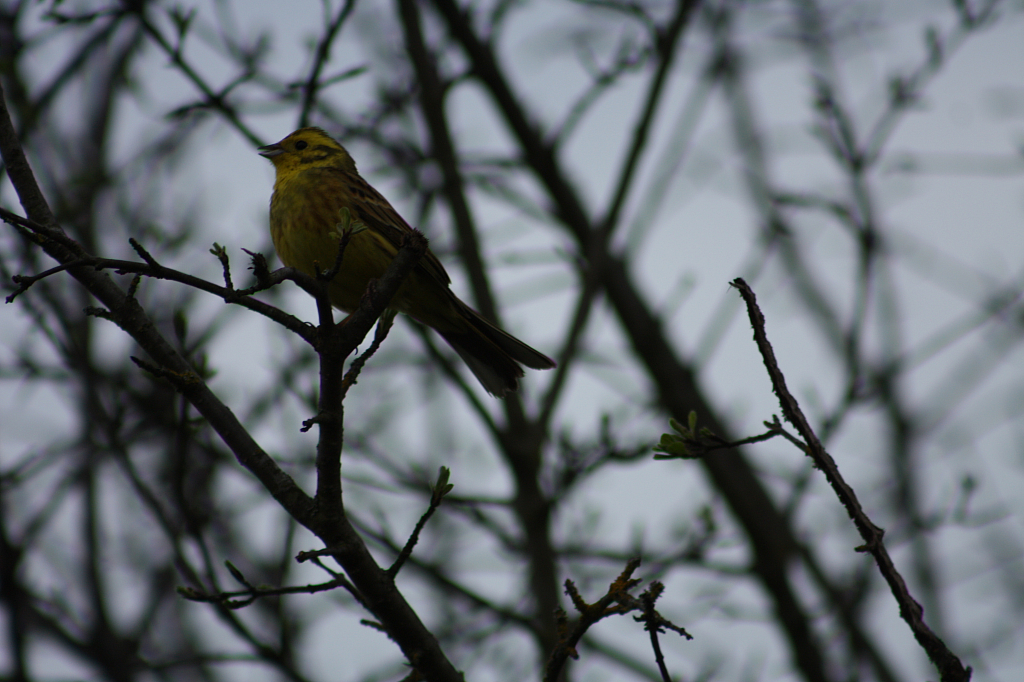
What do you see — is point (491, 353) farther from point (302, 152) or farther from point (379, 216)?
point (302, 152)

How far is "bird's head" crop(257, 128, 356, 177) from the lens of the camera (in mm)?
5980

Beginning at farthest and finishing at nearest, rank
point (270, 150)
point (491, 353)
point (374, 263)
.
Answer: point (270, 150) < point (491, 353) < point (374, 263)

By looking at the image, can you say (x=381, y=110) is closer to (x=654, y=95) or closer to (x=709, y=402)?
(x=654, y=95)

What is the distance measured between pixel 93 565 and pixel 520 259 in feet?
13.1

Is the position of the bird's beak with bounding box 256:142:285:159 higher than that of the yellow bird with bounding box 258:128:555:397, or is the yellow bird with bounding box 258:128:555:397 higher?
the bird's beak with bounding box 256:142:285:159

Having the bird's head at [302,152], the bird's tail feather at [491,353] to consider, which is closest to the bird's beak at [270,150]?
the bird's head at [302,152]

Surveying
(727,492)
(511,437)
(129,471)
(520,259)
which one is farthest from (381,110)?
(727,492)

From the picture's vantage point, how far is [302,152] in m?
6.07

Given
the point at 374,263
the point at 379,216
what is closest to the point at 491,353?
the point at 374,263

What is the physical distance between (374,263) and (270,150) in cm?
160

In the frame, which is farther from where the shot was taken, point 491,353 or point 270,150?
point 270,150

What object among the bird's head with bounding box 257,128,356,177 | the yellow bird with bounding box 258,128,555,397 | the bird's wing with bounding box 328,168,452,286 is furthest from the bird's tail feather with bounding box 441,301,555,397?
the bird's head with bounding box 257,128,356,177

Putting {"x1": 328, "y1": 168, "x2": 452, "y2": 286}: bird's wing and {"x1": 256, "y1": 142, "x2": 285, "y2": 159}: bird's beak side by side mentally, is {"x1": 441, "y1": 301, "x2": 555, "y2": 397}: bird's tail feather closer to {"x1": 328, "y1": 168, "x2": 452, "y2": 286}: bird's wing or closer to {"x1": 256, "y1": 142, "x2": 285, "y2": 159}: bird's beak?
{"x1": 328, "y1": 168, "x2": 452, "y2": 286}: bird's wing

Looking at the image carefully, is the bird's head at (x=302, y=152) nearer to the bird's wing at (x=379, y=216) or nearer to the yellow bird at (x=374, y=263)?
the bird's wing at (x=379, y=216)
